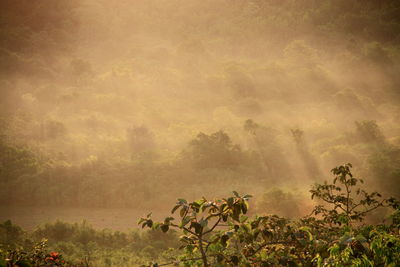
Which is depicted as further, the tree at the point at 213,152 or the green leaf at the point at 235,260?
the tree at the point at 213,152

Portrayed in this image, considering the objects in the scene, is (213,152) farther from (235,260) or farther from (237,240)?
(235,260)

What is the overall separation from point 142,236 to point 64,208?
1039 centimetres

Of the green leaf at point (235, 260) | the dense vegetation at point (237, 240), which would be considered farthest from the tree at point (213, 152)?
the green leaf at point (235, 260)

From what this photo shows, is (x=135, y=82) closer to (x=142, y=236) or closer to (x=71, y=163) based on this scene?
(x=71, y=163)

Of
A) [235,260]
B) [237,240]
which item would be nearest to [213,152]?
[237,240]

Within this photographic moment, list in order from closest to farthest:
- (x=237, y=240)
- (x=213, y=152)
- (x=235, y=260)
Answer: (x=235, y=260), (x=237, y=240), (x=213, y=152)

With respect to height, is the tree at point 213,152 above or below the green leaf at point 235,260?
above

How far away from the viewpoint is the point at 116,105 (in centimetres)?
5941

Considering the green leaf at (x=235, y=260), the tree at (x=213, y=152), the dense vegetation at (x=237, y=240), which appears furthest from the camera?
the tree at (x=213, y=152)

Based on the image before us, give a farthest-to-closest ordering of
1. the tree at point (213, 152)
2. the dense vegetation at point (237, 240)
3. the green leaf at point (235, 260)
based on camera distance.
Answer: the tree at point (213, 152) < the green leaf at point (235, 260) < the dense vegetation at point (237, 240)

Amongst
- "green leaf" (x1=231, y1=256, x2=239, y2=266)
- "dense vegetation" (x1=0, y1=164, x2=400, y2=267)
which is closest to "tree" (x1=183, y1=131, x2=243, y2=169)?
"dense vegetation" (x1=0, y1=164, x2=400, y2=267)

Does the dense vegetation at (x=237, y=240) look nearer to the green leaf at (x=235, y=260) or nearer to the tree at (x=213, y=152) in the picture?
the green leaf at (x=235, y=260)

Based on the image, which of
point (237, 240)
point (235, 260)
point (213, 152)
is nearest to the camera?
point (235, 260)

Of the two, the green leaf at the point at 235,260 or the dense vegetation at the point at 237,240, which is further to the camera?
the green leaf at the point at 235,260
